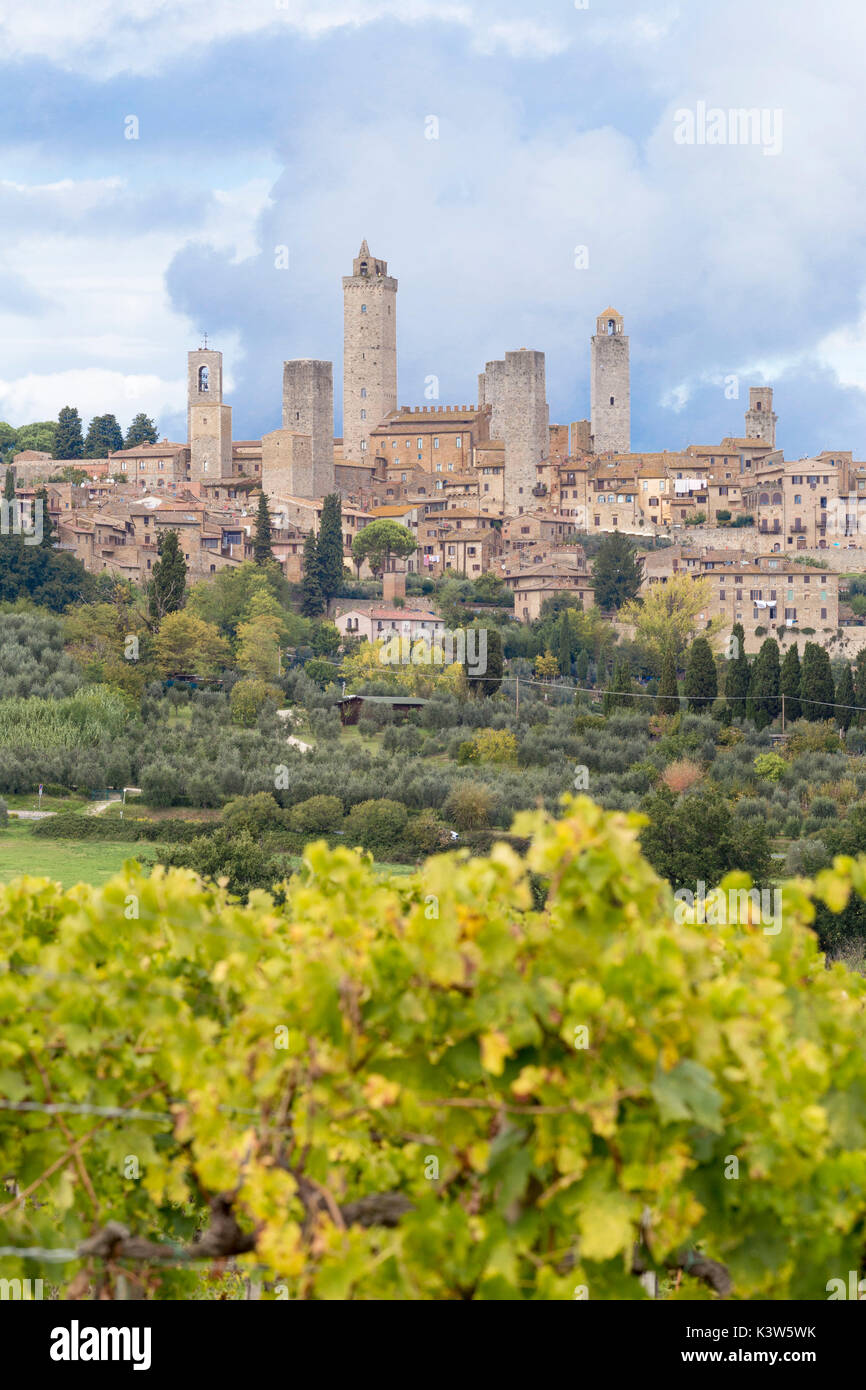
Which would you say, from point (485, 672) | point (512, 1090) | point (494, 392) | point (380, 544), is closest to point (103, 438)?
point (494, 392)

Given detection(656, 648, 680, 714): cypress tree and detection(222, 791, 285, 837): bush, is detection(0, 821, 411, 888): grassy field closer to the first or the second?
detection(222, 791, 285, 837): bush

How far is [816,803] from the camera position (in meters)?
33.9

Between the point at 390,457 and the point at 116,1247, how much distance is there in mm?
84160

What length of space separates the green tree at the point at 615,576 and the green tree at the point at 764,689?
18.5 metres

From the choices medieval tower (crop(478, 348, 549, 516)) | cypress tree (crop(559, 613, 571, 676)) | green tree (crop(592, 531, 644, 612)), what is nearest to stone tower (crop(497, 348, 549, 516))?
medieval tower (crop(478, 348, 549, 516))

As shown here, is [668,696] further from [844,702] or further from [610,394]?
[610,394]

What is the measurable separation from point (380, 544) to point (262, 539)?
8.66m

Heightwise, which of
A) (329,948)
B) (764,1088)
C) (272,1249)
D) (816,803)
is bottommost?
(816,803)

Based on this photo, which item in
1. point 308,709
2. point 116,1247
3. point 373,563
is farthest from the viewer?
point 373,563

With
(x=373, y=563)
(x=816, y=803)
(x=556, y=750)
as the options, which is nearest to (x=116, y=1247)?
(x=816, y=803)

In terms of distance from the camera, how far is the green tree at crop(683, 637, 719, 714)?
4616 centimetres

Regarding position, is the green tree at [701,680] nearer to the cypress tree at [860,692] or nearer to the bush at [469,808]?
the cypress tree at [860,692]

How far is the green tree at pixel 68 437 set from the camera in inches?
3516
